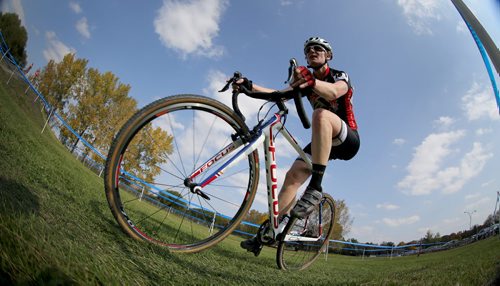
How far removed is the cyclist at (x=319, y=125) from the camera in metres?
1.82

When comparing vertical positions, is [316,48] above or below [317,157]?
above

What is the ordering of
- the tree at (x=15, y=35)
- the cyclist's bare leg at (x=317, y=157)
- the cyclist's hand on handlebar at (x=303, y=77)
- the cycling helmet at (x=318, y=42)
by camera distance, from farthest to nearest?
the cycling helmet at (x=318, y=42), the cyclist's bare leg at (x=317, y=157), the cyclist's hand on handlebar at (x=303, y=77), the tree at (x=15, y=35)

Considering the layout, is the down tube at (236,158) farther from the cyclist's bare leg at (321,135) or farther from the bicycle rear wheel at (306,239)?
the bicycle rear wheel at (306,239)

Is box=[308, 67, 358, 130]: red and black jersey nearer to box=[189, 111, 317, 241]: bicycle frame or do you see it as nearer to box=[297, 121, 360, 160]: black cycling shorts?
box=[297, 121, 360, 160]: black cycling shorts

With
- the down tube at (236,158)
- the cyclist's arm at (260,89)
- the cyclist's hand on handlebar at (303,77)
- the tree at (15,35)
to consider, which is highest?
the cyclist's arm at (260,89)

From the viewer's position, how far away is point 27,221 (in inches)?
26.4

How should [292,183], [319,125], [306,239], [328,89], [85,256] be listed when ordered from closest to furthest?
[85,256] → [328,89] → [319,125] → [292,183] → [306,239]

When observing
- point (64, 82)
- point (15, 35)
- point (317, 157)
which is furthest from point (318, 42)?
point (64, 82)

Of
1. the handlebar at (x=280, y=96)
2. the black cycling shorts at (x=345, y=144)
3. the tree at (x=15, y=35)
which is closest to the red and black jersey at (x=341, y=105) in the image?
the black cycling shorts at (x=345, y=144)

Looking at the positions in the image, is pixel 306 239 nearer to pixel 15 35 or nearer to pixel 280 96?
pixel 280 96

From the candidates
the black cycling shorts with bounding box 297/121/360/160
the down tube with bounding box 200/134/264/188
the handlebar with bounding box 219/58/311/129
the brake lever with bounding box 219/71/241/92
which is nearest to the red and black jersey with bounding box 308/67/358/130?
the black cycling shorts with bounding box 297/121/360/160

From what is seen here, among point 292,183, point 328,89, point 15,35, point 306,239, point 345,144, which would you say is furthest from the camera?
point 306,239

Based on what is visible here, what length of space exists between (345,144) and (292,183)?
69 centimetres

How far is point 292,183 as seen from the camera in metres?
2.67
